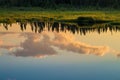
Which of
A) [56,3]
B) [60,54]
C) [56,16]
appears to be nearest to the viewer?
[60,54]

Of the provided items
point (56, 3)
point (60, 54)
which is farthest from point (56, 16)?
point (60, 54)

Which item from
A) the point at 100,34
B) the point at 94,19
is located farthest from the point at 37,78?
the point at 94,19

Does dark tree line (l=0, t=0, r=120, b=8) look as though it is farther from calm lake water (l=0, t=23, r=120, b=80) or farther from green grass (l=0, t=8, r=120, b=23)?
calm lake water (l=0, t=23, r=120, b=80)

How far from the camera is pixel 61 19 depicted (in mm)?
52625

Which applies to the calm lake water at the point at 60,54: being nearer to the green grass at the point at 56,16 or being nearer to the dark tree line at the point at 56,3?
the green grass at the point at 56,16

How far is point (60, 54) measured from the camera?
25.7 m

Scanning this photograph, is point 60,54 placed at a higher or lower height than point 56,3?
higher

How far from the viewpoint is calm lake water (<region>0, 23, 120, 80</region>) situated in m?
20.2

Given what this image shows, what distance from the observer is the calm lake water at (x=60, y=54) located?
20.2m

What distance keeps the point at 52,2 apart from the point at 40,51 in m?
53.9

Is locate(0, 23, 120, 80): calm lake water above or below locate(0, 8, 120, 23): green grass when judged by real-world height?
above

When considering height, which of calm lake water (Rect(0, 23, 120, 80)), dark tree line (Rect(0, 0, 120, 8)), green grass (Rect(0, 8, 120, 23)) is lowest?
dark tree line (Rect(0, 0, 120, 8))

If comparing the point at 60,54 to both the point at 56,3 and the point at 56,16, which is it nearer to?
the point at 56,16

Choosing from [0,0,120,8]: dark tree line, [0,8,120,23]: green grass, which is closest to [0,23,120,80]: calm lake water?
[0,8,120,23]: green grass
